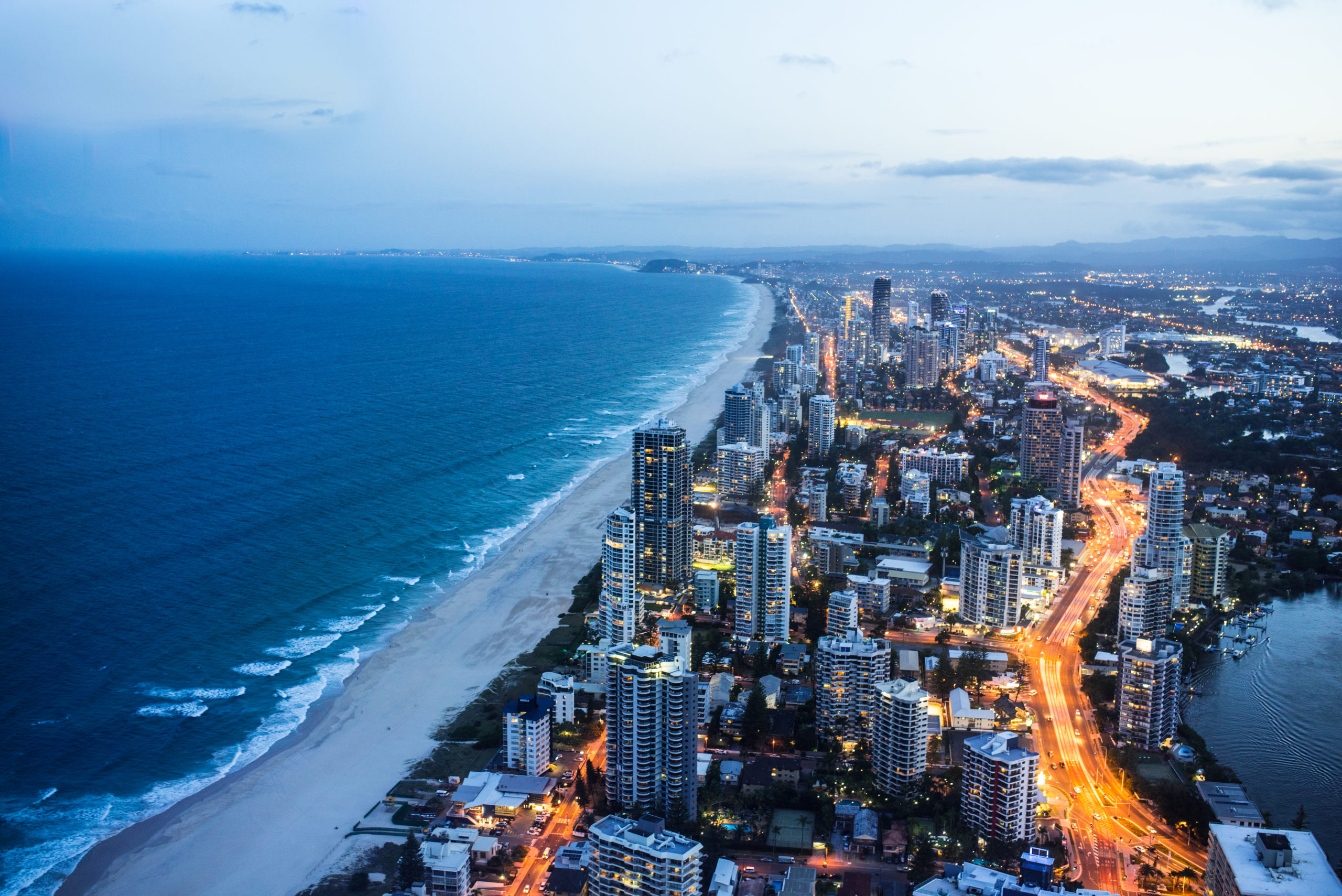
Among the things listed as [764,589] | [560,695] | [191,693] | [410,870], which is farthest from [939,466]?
[410,870]


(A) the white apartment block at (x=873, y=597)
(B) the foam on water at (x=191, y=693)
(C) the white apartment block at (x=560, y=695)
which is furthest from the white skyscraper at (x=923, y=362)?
(B) the foam on water at (x=191, y=693)

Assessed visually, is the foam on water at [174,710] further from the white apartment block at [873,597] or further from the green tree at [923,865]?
the white apartment block at [873,597]

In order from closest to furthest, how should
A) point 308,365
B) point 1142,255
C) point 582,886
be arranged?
point 582,886, point 308,365, point 1142,255

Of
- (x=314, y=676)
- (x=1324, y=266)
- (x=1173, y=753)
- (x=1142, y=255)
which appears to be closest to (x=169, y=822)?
(x=314, y=676)

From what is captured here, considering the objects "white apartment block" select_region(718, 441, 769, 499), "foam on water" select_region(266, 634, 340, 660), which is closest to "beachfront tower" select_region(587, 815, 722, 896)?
"foam on water" select_region(266, 634, 340, 660)

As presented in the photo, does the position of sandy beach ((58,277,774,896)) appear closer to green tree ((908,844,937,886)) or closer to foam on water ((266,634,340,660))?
foam on water ((266,634,340,660))

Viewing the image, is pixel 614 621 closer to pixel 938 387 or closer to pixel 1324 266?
pixel 938 387

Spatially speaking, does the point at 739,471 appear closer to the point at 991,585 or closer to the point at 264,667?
the point at 991,585
